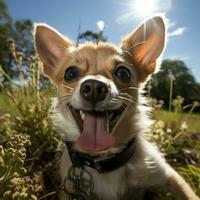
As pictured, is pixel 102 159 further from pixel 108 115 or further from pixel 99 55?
pixel 99 55

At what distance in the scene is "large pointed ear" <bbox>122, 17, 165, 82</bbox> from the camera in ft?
12.5

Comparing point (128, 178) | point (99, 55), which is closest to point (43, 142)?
point (99, 55)

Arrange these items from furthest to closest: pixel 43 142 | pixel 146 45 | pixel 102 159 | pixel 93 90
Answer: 1. pixel 43 142
2. pixel 146 45
3. pixel 102 159
4. pixel 93 90

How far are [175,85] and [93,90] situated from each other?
24.2 meters

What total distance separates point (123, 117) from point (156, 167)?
0.55 metres

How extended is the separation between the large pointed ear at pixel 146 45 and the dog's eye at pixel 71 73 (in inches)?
24.8

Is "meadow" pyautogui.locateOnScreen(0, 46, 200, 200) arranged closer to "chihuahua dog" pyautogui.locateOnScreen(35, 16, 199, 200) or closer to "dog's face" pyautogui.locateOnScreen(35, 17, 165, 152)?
"chihuahua dog" pyautogui.locateOnScreen(35, 16, 199, 200)

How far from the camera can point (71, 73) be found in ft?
12.0

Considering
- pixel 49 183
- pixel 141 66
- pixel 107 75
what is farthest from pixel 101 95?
pixel 49 183

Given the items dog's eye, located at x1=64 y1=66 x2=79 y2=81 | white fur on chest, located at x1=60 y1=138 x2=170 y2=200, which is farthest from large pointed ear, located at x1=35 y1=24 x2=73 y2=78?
white fur on chest, located at x1=60 y1=138 x2=170 y2=200

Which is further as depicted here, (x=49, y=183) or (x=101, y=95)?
(x=49, y=183)

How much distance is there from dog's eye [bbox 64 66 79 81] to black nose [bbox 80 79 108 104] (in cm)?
53

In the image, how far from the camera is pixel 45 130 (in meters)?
4.62

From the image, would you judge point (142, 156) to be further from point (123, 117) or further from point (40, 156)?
point (40, 156)
